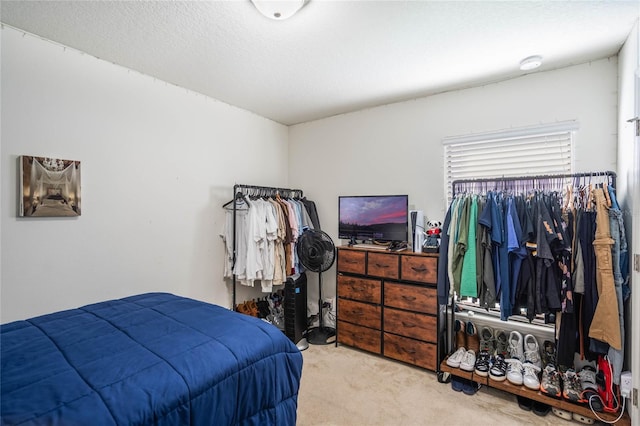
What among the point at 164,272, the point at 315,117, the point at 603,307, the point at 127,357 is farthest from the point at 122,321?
the point at 315,117

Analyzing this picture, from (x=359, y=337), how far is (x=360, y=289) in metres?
0.46

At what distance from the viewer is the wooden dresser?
257 centimetres

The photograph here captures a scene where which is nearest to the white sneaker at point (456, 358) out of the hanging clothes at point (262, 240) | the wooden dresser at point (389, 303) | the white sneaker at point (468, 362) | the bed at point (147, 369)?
the white sneaker at point (468, 362)

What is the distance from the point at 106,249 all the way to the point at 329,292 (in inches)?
92.2

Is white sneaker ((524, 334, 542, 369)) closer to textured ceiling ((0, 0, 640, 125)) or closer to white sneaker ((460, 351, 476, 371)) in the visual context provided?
white sneaker ((460, 351, 476, 371))

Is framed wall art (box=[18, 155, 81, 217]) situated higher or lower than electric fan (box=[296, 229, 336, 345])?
higher

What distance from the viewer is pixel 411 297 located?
8.68 ft

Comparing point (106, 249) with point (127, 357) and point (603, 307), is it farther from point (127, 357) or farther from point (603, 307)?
point (603, 307)

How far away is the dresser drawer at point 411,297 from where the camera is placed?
2.55 m

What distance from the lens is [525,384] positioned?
2.12 metres

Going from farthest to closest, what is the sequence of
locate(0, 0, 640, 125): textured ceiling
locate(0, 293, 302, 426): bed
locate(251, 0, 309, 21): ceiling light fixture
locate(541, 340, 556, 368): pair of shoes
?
locate(541, 340, 556, 368): pair of shoes → locate(0, 0, 640, 125): textured ceiling → locate(251, 0, 309, 21): ceiling light fixture → locate(0, 293, 302, 426): bed

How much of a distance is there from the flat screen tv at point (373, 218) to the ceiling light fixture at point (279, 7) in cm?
187

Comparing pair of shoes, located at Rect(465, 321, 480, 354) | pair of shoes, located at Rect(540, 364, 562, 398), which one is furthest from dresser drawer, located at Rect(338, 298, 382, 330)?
pair of shoes, located at Rect(540, 364, 562, 398)

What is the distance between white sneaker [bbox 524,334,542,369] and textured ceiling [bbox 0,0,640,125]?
219 centimetres
